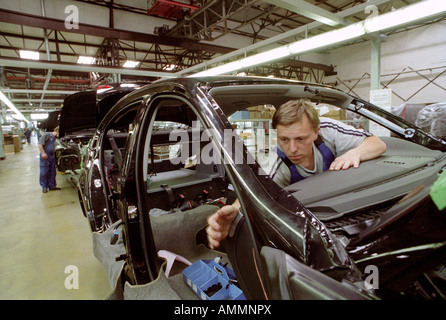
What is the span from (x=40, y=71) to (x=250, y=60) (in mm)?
11897

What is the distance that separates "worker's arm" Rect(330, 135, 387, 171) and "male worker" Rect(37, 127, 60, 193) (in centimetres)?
624

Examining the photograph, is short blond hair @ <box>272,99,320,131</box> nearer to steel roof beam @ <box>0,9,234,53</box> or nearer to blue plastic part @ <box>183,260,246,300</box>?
blue plastic part @ <box>183,260,246,300</box>

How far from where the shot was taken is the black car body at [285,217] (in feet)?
2.05

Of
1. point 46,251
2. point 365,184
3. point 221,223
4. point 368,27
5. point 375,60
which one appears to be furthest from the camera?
point 375,60

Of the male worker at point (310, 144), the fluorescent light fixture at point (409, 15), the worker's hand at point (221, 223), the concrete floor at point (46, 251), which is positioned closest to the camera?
the worker's hand at point (221, 223)

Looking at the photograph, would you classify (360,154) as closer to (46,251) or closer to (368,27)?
(46,251)

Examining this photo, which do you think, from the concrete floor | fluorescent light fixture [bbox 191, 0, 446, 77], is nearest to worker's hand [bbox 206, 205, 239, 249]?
the concrete floor

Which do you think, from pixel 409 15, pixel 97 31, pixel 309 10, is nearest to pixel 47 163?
pixel 97 31

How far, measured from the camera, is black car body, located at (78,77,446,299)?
62 centimetres

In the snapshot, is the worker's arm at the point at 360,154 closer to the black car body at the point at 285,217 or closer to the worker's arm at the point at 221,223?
the black car body at the point at 285,217

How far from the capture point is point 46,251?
2844 mm

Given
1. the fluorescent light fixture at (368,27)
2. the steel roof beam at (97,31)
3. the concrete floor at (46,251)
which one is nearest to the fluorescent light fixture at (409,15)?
the fluorescent light fixture at (368,27)

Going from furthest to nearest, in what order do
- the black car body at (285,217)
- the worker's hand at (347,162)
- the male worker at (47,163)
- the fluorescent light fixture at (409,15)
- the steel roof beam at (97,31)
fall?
the male worker at (47,163) < the steel roof beam at (97,31) < the fluorescent light fixture at (409,15) < the worker's hand at (347,162) < the black car body at (285,217)

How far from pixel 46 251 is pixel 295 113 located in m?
3.16
